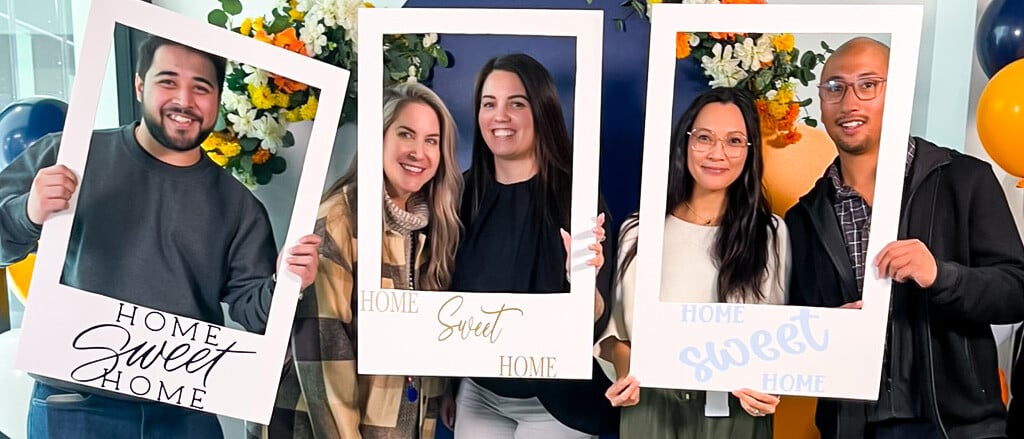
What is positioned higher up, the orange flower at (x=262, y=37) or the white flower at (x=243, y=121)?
the orange flower at (x=262, y=37)

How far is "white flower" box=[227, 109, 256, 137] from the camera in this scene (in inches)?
49.1

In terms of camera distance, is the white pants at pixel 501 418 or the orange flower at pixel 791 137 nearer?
the orange flower at pixel 791 137

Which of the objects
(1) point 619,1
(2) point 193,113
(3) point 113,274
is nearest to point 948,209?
(1) point 619,1

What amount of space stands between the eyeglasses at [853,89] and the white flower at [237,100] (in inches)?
36.5

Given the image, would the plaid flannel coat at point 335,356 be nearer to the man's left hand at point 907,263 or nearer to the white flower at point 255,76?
the white flower at point 255,76

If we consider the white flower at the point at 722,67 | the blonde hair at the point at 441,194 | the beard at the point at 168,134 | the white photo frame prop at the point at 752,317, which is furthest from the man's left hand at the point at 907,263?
the beard at the point at 168,134

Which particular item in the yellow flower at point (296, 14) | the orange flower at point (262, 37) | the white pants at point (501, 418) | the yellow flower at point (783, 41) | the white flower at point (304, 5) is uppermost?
the white flower at point (304, 5)

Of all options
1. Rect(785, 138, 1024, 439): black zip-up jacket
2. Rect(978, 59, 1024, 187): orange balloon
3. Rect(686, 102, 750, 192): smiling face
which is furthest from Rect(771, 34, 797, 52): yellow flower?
Rect(978, 59, 1024, 187): orange balloon

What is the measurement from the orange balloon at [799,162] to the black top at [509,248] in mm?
366

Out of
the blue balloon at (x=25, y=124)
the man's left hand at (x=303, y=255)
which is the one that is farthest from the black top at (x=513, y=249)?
the blue balloon at (x=25, y=124)

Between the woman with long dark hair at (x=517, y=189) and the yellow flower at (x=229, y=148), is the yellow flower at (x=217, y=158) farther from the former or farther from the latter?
the woman with long dark hair at (x=517, y=189)

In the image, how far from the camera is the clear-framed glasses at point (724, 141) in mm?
1221

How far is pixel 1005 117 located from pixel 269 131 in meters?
1.17

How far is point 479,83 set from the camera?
4.07 feet
